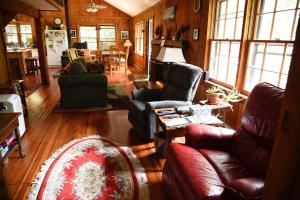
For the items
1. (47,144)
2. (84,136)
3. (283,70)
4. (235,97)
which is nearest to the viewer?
(283,70)

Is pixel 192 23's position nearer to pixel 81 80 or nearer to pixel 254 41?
pixel 254 41

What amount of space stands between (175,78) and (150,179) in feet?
4.89

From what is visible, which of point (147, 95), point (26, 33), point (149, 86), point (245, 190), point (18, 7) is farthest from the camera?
point (26, 33)

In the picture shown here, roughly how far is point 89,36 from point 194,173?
32.6 ft

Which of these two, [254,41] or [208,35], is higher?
[208,35]

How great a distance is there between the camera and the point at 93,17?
9766 mm

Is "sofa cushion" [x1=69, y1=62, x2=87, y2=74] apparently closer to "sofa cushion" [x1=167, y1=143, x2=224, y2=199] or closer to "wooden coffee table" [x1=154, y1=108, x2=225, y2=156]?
"wooden coffee table" [x1=154, y1=108, x2=225, y2=156]

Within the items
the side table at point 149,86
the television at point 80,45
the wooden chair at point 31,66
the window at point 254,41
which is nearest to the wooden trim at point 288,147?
the window at point 254,41

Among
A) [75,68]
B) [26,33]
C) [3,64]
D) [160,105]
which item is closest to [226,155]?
[160,105]

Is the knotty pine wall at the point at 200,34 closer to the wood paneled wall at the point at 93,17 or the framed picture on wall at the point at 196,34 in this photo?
the framed picture on wall at the point at 196,34

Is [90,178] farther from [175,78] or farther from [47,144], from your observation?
[175,78]

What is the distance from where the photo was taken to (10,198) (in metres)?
1.73

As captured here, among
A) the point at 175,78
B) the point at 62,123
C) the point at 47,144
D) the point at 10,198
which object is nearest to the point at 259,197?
the point at 10,198

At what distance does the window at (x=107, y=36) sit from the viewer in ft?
33.2
